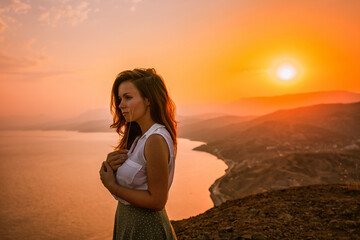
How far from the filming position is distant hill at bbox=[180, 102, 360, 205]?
4447 cm

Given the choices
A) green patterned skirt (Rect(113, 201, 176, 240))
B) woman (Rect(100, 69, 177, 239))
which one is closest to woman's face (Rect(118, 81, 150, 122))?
woman (Rect(100, 69, 177, 239))

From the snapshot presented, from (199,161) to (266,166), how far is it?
40189 mm

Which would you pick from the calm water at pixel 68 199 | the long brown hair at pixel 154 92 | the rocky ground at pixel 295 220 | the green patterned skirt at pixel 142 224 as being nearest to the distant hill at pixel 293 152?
the calm water at pixel 68 199

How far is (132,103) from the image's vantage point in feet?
5.57

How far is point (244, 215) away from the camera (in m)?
7.42

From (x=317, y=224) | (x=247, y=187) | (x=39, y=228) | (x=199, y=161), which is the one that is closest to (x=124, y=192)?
(x=317, y=224)

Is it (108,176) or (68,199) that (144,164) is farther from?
(68,199)

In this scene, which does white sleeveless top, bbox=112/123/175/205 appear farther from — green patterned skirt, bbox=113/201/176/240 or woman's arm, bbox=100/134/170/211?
green patterned skirt, bbox=113/201/176/240

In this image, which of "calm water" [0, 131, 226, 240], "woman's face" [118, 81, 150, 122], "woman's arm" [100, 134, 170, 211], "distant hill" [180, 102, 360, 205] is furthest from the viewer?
"distant hill" [180, 102, 360, 205]

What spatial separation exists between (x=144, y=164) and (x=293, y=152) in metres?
78.3

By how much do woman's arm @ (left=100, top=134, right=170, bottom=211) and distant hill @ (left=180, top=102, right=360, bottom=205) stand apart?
4236 centimetres

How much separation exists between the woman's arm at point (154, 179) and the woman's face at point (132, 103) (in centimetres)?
32

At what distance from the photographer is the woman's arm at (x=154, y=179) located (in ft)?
4.63

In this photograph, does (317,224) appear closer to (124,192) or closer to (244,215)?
(244,215)
